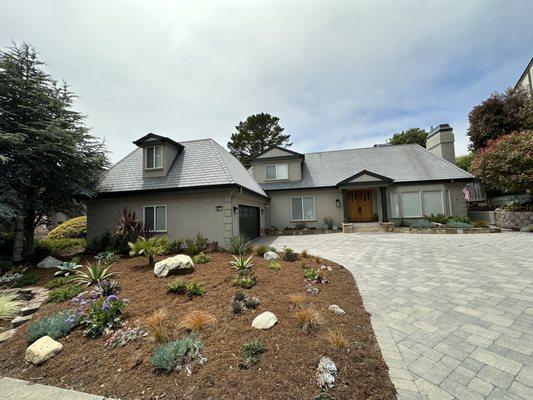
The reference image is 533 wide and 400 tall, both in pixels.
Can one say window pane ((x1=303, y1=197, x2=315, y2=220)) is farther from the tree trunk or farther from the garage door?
the tree trunk

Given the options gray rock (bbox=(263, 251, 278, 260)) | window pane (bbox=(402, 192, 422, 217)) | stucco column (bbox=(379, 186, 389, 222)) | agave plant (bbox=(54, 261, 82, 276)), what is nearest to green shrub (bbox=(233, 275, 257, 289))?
gray rock (bbox=(263, 251, 278, 260))

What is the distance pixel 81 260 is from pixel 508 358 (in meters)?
11.6

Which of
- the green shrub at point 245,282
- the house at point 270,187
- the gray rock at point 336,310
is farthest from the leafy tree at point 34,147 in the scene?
the gray rock at point 336,310

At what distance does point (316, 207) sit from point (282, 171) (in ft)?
12.9

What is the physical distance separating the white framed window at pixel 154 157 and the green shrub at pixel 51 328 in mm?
8799

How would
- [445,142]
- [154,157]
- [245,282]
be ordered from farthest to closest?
[445,142] < [154,157] < [245,282]

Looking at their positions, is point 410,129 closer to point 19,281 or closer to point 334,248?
point 334,248

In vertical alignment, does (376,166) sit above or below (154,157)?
above

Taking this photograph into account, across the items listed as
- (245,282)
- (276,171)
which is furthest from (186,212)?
(276,171)

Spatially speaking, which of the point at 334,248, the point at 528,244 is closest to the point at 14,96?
the point at 334,248

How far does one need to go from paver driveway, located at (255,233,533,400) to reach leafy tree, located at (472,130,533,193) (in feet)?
22.0

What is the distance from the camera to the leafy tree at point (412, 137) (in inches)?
1365

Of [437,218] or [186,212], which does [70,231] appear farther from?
[437,218]

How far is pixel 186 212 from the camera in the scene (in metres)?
11.1
